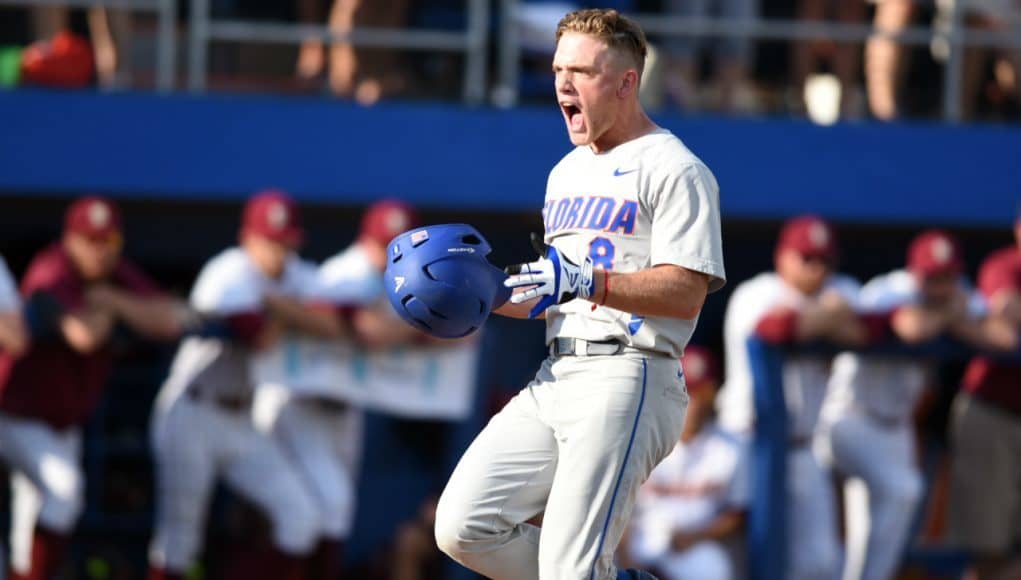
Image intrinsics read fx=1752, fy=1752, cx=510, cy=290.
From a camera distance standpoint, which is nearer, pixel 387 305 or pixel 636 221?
pixel 636 221

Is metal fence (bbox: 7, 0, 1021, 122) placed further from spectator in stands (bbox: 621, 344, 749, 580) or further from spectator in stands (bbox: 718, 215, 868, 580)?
spectator in stands (bbox: 621, 344, 749, 580)

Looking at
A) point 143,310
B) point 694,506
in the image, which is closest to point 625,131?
point 143,310

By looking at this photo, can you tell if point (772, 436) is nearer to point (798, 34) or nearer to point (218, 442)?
point (218, 442)

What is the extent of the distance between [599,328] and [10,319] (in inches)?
136

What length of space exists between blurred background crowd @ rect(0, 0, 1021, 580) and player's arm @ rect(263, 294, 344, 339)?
2cm

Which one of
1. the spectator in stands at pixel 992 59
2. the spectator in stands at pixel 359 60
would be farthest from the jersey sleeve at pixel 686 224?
the spectator in stands at pixel 992 59

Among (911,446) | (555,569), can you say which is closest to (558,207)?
(555,569)

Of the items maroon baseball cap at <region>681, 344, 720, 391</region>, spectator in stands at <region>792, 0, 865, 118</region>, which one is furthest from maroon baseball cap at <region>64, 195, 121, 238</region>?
spectator in stands at <region>792, 0, 865, 118</region>

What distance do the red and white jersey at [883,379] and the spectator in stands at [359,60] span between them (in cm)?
301

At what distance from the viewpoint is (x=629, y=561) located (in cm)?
812

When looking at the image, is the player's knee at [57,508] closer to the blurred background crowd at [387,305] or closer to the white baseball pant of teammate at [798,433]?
the blurred background crowd at [387,305]

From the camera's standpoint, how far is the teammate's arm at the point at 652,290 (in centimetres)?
424

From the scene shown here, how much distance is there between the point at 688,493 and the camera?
27.0 ft

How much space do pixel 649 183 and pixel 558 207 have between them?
291 mm
